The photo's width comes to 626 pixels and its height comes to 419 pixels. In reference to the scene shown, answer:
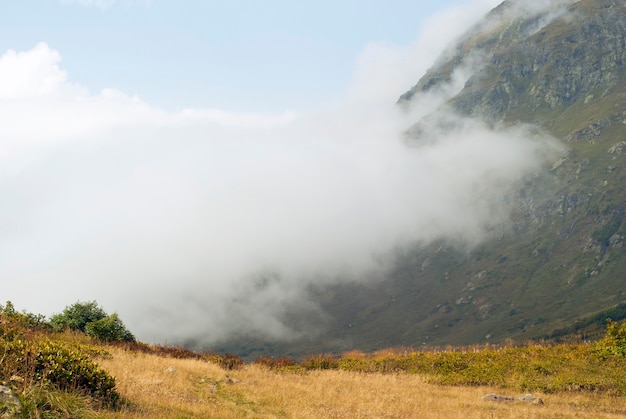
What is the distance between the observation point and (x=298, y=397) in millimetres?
22312

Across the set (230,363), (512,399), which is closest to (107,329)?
(230,363)

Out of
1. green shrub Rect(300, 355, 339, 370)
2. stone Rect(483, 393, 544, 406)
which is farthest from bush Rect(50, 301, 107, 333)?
stone Rect(483, 393, 544, 406)

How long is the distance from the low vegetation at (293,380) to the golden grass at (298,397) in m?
0.06

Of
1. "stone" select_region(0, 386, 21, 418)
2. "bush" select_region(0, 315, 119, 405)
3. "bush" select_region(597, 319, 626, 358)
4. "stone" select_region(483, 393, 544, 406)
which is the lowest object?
"stone" select_region(483, 393, 544, 406)

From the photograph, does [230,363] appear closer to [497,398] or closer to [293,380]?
[293,380]

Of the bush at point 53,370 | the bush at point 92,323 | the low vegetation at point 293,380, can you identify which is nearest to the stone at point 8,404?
the low vegetation at point 293,380

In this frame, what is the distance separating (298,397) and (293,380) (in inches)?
257

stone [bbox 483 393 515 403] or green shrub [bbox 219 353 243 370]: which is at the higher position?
green shrub [bbox 219 353 243 370]

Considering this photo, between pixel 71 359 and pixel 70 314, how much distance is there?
25790 mm

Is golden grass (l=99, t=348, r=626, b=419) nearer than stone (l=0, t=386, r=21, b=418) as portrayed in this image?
No

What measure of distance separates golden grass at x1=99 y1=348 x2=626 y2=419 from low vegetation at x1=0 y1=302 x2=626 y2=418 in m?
0.06

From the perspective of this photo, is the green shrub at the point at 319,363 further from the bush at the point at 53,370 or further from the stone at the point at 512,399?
the bush at the point at 53,370

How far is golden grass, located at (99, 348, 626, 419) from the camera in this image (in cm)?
1738

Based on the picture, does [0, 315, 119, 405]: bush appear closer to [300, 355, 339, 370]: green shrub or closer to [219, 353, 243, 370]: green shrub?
[219, 353, 243, 370]: green shrub
